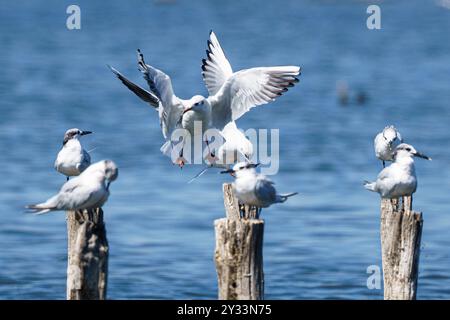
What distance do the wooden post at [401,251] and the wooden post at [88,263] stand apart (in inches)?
91.6

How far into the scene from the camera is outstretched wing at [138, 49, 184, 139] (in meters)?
10.4

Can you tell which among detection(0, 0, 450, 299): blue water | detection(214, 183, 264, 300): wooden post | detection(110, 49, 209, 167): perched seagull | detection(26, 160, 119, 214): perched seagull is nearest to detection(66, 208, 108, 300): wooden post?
detection(26, 160, 119, 214): perched seagull

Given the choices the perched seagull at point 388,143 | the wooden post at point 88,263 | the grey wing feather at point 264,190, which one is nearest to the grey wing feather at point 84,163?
the wooden post at point 88,263

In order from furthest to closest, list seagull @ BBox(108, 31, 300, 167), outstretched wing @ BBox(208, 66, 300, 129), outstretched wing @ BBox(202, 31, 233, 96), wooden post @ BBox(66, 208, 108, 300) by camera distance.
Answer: outstretched wing @ BBox(202, 31, 233, 96) < outstretched wing @ BBox(208, 66, 300, 129) < seagull @ BBox(108, 31, 300, 167) < wooden post @ BBox(66, 208, 108, 300)

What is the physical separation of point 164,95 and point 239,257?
9.51 feet

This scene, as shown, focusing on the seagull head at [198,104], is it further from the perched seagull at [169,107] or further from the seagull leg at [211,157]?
the seagull leg at [211,157]

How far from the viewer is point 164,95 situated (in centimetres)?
1072

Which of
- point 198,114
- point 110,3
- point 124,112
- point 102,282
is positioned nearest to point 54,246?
point 198,114

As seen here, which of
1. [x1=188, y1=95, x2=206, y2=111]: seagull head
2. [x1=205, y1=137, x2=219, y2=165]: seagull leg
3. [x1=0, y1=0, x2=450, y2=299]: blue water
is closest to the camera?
[x1=205, y1=137, x2=219, y2=165]: seagull leg

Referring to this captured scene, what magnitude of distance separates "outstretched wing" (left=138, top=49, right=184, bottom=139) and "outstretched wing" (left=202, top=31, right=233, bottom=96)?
25.3 inches

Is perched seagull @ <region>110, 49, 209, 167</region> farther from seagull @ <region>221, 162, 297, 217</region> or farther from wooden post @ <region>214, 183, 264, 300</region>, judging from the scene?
wooden post @ <region>214, 183, 264, 300</region>

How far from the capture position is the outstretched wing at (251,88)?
11.2 meters

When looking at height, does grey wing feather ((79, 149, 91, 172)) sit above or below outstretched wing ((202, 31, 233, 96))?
below

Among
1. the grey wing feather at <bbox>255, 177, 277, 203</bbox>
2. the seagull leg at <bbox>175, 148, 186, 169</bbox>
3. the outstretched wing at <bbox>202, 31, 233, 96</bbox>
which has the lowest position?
the grey wing feather at <bbox>255, 177, 277, 203</bbox>
